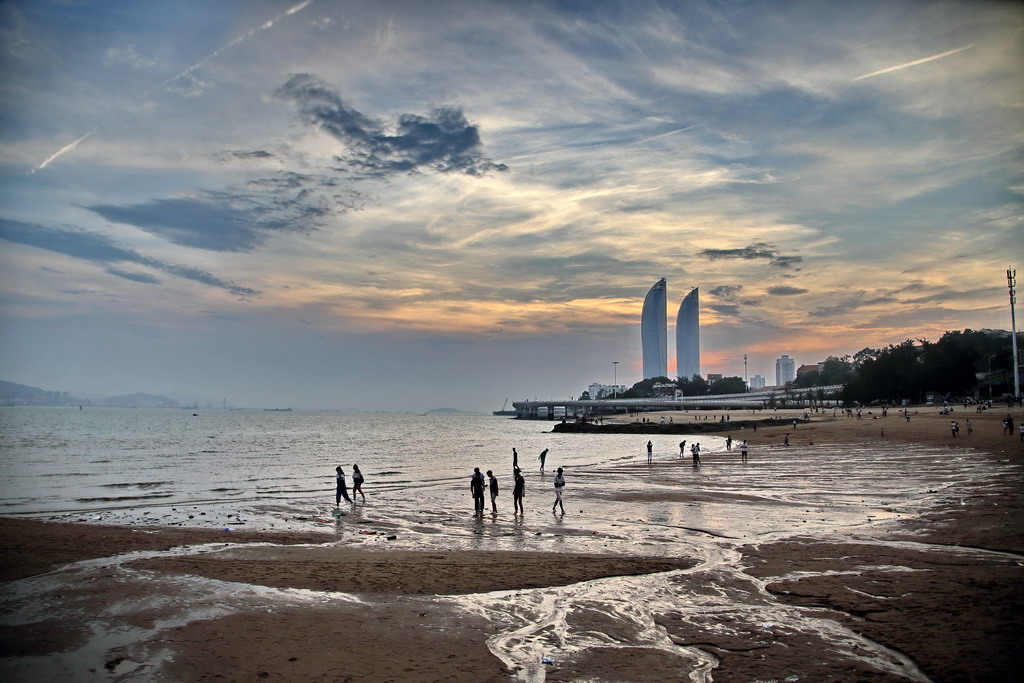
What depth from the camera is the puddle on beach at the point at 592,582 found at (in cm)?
982

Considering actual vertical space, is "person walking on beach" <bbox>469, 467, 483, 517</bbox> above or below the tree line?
below

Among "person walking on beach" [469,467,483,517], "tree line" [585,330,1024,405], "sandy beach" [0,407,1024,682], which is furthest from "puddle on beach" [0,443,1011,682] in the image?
"tree line" [585,330,1024,405]

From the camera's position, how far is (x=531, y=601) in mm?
12656

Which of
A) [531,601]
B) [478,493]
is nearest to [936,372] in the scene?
[478,493]

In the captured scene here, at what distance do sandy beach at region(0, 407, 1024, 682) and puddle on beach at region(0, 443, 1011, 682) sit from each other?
65 mm

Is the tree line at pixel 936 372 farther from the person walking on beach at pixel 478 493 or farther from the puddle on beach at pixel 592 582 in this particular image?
the person walking on beach at pixel 478 493

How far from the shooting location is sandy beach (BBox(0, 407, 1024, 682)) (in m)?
9.20

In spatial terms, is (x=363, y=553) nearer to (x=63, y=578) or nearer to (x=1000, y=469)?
(x=63, y=578)

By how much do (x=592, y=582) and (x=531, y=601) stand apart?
198 cm

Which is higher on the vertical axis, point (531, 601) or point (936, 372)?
point (936, 372)

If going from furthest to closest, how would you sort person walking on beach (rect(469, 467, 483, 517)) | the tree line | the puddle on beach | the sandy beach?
the tree line → person walking on beach (rect(469, 467, 483, 517)) → the puddle on beach → the sandy beach

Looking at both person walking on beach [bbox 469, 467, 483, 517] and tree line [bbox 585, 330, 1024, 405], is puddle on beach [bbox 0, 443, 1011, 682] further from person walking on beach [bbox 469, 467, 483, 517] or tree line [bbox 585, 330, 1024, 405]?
tree line [bbox 585, 330, 1024, 405]

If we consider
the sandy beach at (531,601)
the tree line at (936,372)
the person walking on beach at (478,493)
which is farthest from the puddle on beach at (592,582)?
the tree line at (936,372)

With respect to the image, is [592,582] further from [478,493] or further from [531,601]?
[478,493]
